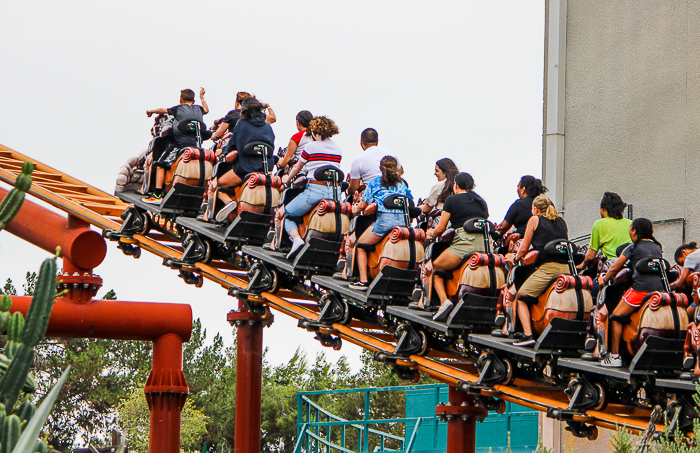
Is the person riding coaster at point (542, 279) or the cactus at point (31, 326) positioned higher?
the person riding coaster at point (542, 279)

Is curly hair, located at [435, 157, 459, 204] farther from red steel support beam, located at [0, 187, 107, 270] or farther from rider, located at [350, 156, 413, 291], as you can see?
red steel support beam, located at [0, 187, 107, 270]

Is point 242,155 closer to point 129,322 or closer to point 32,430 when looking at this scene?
point 129,322


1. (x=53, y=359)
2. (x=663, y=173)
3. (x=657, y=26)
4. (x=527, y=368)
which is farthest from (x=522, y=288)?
(x=53, y=359)

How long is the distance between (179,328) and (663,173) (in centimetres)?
560

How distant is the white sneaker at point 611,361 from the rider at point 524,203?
4.50 feet

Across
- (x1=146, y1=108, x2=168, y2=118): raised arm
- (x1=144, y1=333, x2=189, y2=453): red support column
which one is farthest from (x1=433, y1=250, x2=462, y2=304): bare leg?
(x1=146, y1=108, x2=168, y2=118): raised arm

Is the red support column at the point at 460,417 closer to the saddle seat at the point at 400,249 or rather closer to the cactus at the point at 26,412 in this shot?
the saddle seat at the point at 400,249

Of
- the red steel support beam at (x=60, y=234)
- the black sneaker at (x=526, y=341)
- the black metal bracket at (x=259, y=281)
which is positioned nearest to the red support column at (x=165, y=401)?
the black metal bracket at (x=259, y=281)

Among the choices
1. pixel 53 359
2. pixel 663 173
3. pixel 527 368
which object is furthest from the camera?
pixel 53 359

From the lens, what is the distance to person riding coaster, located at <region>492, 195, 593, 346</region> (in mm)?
7242

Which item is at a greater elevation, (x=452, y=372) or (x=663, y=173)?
(x=663, y=173)

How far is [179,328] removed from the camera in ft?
30.6

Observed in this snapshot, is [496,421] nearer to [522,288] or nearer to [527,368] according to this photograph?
[527,368]

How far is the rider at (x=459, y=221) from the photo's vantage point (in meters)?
7.92
